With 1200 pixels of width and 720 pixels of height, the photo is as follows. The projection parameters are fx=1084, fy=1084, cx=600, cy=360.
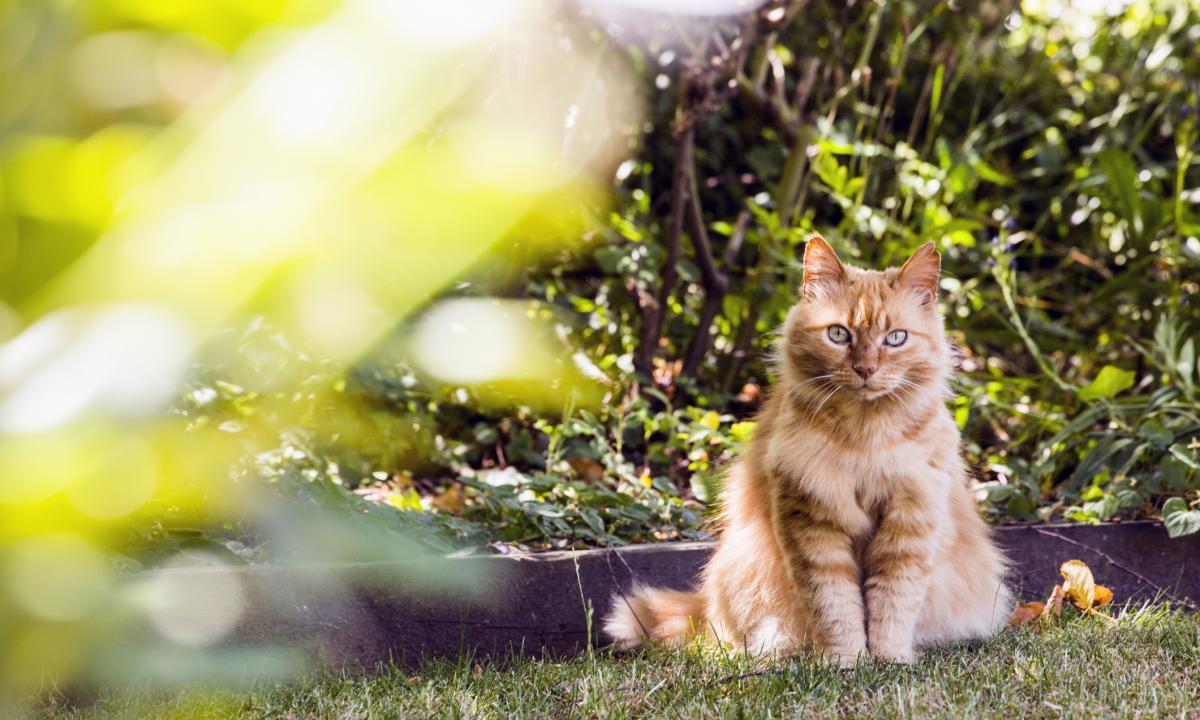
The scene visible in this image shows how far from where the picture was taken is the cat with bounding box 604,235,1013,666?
2314 millimetres

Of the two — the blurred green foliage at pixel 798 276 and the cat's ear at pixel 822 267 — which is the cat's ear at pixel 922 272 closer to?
the cat's ear at pixel 822 267

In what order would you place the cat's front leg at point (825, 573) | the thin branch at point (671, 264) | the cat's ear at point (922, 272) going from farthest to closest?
the thin branch at point (671, 264)
the cat's ear at point (922, 272)
the cat's front leg at point (825, 573)

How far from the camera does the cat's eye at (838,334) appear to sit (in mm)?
2430

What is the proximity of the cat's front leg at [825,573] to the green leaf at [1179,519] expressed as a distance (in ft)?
2.96

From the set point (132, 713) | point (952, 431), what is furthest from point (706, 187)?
point (132, 713)

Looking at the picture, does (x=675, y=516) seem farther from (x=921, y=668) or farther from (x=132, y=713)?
(x=132, y=713)

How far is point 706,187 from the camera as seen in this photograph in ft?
14.4

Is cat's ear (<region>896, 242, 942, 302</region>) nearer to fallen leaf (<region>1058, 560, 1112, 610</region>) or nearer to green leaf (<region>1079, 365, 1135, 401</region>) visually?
fallen leaf (<region>1058, 560, 1112, 610</region>)

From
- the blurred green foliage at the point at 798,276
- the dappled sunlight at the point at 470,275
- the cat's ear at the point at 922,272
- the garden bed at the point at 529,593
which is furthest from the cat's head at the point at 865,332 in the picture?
the garden bed at the point at 529,593

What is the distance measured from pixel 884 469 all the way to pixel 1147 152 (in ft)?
9.75

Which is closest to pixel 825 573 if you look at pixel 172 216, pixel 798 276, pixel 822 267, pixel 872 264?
pixel 822 267

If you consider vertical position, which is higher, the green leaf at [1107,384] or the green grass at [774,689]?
the green leaf at [1107,384]

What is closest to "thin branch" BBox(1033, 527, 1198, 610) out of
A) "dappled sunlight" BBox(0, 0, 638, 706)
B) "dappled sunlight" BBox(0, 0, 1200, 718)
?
"dappled sunlight" BBox(0, 0, 1200, 718)

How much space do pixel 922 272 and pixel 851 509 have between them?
1.89 ft
